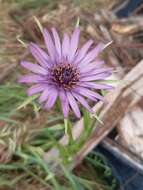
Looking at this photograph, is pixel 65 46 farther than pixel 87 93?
Yes

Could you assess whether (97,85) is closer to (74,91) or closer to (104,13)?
(74,91)

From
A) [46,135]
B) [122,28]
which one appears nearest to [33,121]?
[46,135]

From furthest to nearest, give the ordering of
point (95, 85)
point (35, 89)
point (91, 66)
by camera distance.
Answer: point (91, 66) → point (95, 85) → point (35, 89)

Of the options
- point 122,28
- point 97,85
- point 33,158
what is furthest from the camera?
point 122,28

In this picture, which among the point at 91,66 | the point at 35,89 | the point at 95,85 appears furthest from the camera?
the point at 91,66

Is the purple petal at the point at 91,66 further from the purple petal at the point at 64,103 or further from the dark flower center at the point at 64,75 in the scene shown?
the purple petal at the point at 64,103

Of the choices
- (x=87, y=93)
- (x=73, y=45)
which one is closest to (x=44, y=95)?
(x=87, y=93)

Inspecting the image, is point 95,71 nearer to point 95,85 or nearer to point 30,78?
point 95,85

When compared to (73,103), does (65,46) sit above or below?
above
